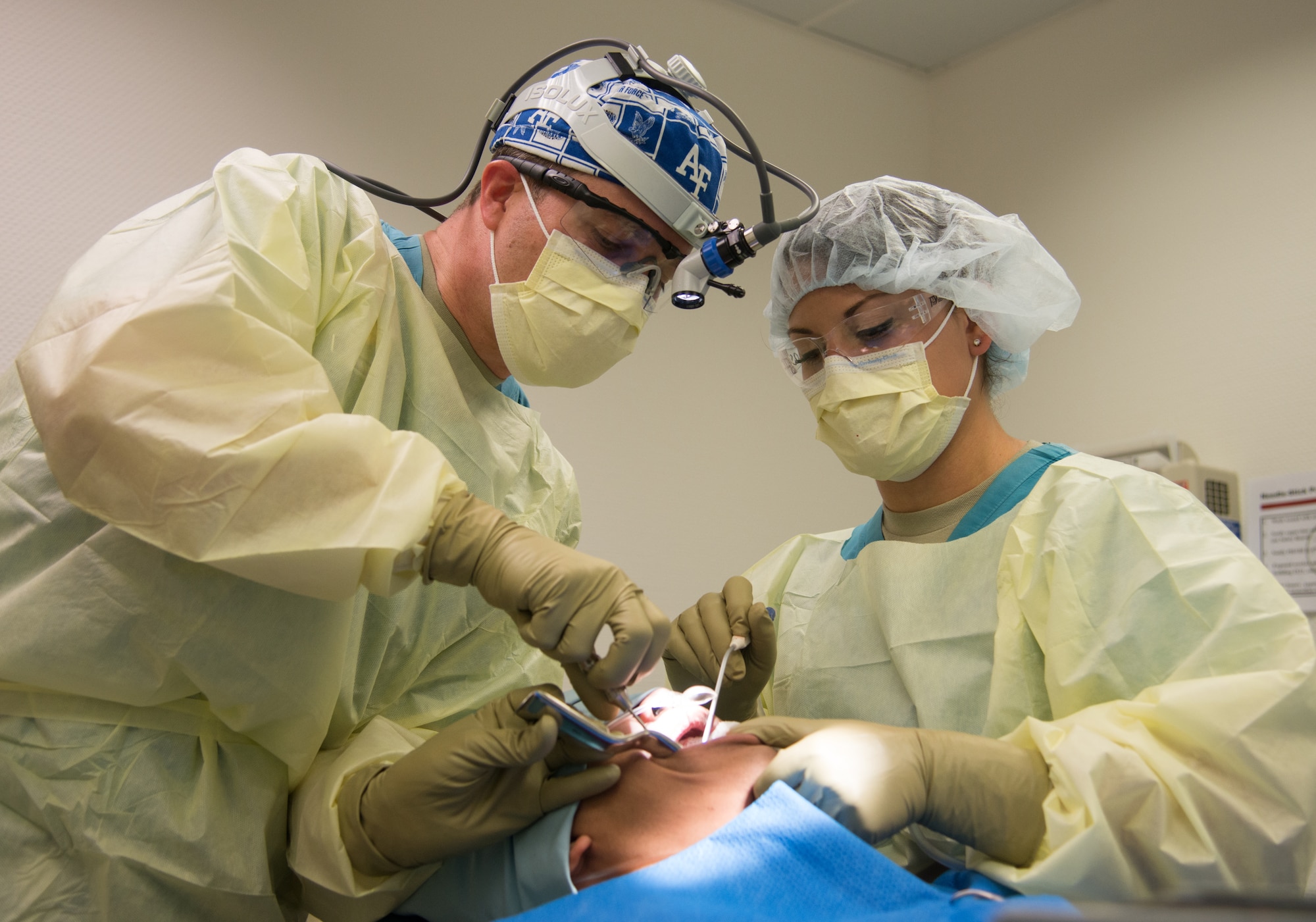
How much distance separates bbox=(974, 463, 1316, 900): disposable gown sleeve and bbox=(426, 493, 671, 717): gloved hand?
51cm

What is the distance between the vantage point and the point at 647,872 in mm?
1010

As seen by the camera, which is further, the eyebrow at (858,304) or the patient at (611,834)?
the eyebrow at (858,304)

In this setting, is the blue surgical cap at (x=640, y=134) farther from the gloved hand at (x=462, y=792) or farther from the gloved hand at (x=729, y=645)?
the gloved hand at (x=462, y=792)

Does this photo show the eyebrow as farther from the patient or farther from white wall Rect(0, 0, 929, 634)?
white wall Rect(0, 0, 929, 634)

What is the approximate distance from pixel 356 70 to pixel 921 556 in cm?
206

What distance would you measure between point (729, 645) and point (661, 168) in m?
0.81

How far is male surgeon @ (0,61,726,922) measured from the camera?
1121mm

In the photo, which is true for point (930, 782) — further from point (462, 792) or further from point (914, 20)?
point (914, 20)

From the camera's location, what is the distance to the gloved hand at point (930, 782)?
1.12m

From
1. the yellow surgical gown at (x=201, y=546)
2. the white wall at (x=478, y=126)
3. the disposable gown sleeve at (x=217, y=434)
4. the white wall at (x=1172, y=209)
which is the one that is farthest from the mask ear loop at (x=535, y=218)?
the white wall at (x=1172, y=209)

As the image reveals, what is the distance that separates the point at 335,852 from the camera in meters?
1.27

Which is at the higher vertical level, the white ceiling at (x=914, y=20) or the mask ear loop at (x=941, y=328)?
the white ceiling at (x=914, y=20)

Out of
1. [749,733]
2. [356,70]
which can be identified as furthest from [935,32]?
[749,733]

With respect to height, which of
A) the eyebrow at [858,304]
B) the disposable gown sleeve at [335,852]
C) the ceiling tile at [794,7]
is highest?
the ceiling tile at [794,7]
